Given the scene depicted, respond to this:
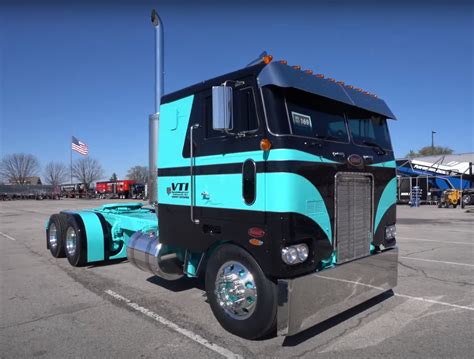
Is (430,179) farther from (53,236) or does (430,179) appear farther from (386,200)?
(53,236)

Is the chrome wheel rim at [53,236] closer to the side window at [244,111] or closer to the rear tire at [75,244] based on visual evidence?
the rear tire at [75,244]

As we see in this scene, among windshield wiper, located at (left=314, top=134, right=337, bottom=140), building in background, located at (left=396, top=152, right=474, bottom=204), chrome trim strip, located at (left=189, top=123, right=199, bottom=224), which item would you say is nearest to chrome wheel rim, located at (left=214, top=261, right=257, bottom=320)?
chrome trim strip, located at (left=189, top=123, right=199, bottom=224)

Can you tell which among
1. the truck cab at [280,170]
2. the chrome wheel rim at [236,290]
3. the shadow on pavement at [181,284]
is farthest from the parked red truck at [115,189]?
the chrome wheel rim at [236,290]

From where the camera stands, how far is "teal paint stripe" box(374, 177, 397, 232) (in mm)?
5004

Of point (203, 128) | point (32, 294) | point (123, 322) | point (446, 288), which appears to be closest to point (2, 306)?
point (32, 294)

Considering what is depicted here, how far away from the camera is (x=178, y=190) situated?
5.07 metres

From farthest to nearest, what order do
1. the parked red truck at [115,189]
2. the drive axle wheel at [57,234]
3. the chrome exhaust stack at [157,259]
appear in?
1. the parked red truck at [115,189]
2. the drive axle wheel at [57,234]
3. the chrome exhaust stack at [157,259]

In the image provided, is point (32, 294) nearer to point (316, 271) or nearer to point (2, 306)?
point (2, 306)

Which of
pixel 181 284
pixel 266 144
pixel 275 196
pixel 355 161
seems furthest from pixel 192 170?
pixel 181 284

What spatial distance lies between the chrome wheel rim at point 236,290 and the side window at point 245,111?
1.46 metres

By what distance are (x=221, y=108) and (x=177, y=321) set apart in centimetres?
258

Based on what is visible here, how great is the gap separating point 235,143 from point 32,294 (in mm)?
4136

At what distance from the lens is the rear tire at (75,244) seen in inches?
290

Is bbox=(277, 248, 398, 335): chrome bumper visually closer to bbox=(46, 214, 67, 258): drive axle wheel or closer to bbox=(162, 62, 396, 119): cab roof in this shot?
bbox=(162, 62, 396, 119): cab roof
